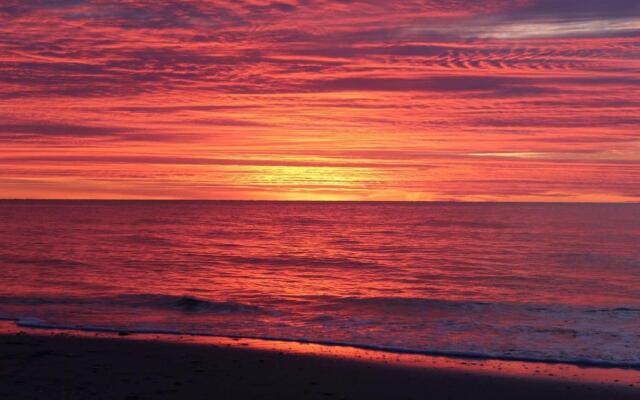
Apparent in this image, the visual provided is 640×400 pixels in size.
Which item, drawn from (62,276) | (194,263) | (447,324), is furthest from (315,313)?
(194,263)

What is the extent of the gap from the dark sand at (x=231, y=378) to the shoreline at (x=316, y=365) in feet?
0.07

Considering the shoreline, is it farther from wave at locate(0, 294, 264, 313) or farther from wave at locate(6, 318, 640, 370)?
wave at locate(0, 294, 264, 313)

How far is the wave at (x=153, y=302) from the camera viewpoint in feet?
72.3

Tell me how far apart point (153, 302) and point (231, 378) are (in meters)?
11.0

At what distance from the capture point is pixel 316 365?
14086 mm

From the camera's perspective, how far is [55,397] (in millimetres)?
11273

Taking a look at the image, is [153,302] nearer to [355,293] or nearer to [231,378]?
[355,293]

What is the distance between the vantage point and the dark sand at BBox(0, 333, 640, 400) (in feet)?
39.2

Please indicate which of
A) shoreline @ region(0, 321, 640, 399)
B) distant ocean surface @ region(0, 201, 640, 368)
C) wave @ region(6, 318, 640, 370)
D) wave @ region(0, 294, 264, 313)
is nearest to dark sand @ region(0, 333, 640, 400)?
shoreline @ region(0, 321, 640, 399)

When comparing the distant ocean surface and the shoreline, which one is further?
the distant ocean surface

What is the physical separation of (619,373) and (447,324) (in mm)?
6102

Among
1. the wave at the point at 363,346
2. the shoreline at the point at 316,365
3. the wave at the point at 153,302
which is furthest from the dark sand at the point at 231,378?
the wave at the point at 153,302

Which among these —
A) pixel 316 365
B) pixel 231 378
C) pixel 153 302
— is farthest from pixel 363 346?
pixel 153 302

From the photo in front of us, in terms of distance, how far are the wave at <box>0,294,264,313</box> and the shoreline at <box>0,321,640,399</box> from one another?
5119 millimetres
